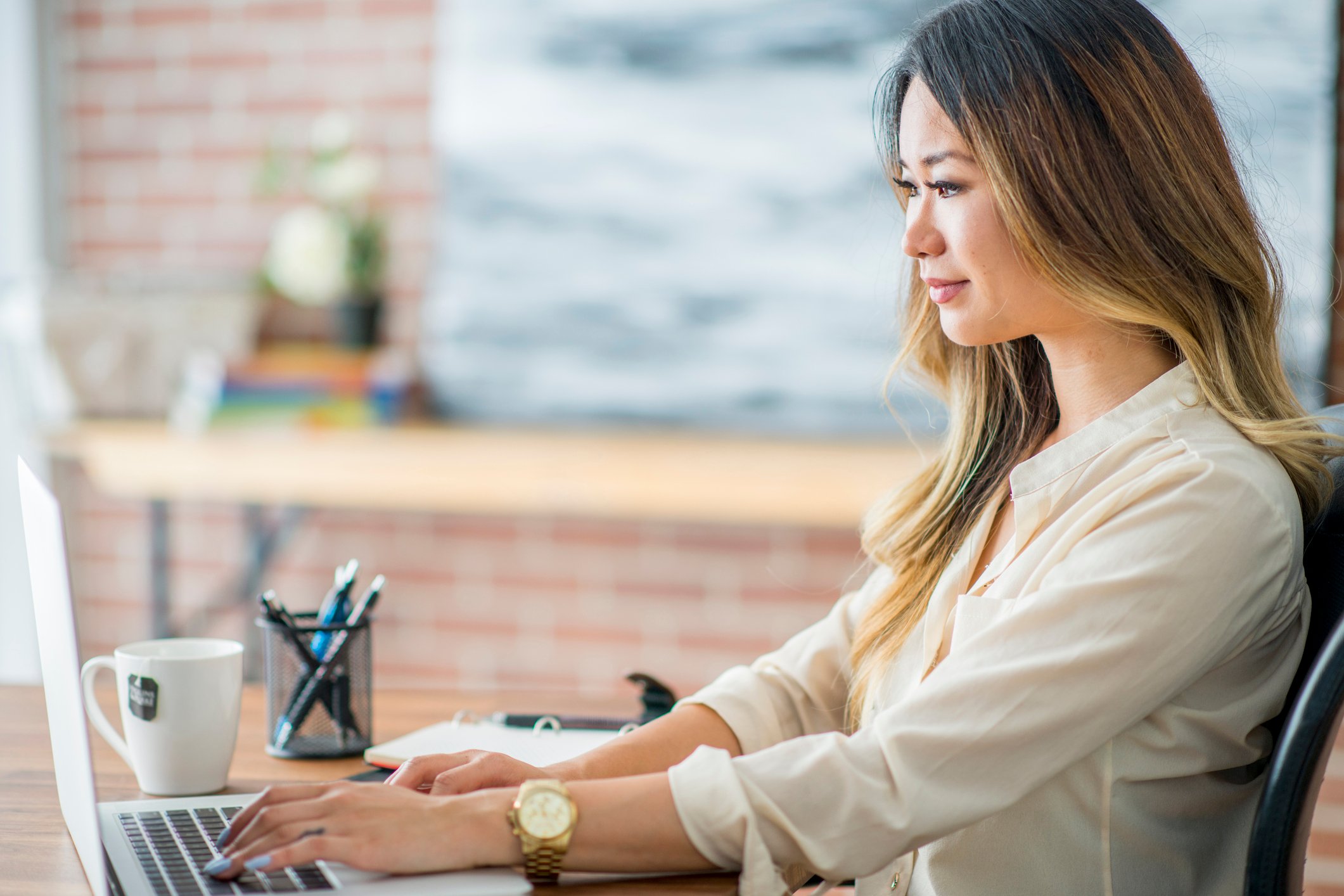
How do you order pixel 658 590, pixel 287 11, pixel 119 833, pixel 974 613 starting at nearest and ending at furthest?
pixel 119 833 < pixel 974 613 < pixel 658 590 < pixel 287 11

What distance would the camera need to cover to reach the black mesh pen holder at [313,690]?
1.18 m

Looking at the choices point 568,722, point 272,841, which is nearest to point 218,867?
point 272,841

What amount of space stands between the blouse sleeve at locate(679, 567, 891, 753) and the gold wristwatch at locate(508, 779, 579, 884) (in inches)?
13.3

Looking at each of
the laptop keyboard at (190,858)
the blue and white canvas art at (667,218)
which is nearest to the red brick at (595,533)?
the blue and white canvas art at (667,218)

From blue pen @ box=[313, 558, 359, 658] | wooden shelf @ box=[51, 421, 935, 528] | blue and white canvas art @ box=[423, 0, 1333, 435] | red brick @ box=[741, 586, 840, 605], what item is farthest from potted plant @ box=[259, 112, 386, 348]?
blue pen @ box=[313, 558, 359, 658]

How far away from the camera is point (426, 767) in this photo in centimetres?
101

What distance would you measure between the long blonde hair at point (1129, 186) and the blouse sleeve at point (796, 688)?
0.38 meters

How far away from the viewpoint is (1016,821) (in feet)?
3.20

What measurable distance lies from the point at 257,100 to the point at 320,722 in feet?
7.23

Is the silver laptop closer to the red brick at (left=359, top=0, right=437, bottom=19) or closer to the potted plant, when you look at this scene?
the potted plant

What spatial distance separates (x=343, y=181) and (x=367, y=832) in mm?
2223

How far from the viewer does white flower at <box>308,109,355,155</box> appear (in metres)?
2.89

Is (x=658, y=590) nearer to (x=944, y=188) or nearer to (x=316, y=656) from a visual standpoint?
(x=316, y=656)

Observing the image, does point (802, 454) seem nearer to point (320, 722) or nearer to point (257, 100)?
point (320, 722)
